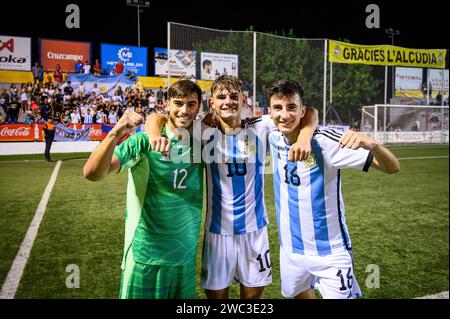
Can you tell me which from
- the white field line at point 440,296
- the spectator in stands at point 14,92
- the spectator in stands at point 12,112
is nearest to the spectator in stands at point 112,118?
the white field line at point 440,296

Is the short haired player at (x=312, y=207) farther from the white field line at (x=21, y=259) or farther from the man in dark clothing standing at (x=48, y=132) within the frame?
the man in dark clothing standing at (x=48, y=132)

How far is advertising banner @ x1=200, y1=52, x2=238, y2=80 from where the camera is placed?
11.1 m

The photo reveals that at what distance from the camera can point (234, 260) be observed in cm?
230

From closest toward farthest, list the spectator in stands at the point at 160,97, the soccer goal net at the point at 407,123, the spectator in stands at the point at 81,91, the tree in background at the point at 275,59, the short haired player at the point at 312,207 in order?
1. the short haired player at the point at 312,207
2. the spectator in stands at the point at 81,91
3. the spectator in stands at the point at 160,97
4. the tree in background at the point at 275,59
5. the soccer goal net at the point at 407,123

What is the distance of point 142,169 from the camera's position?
2.07 meters

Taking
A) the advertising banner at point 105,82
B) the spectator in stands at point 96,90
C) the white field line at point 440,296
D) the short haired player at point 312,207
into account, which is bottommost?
the white field line at point 440,296

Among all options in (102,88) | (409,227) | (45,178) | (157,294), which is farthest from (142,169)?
(45,178)

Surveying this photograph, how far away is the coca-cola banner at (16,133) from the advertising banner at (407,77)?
989 inches

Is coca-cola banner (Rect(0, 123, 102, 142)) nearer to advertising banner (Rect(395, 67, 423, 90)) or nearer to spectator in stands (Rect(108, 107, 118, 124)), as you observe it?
spectator in stands (Rect(108, 107, 118, 124))

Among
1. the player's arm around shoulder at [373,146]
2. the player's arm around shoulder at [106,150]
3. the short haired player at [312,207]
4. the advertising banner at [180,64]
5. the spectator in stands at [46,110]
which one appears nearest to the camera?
the player's arm around shoulder at [106,150]

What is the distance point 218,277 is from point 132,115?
44.9 inches

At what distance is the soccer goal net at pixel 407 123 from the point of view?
1780 centimetres

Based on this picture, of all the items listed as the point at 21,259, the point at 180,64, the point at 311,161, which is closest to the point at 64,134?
the point at 180,64

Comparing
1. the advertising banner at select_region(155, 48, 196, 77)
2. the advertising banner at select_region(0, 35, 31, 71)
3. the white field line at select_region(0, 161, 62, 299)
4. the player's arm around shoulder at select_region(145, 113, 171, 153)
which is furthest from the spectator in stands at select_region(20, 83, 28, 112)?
the player's arm around shoulder at select_region(145, 113, 171, 153)
